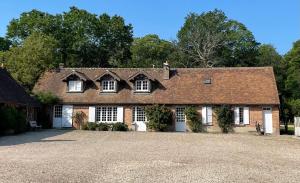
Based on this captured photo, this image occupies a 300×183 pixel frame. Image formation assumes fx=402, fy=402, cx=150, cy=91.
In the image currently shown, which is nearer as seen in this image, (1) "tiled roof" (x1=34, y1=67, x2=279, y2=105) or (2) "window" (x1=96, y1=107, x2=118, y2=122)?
(1) "tiled roof" (x1=34, y1=67, x2=279, y2=105)

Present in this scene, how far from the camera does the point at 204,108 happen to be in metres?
34.1

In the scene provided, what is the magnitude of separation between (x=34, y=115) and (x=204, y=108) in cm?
1486

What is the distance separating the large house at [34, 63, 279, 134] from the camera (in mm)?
33594

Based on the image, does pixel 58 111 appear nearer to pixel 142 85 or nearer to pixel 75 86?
pixel 75 86

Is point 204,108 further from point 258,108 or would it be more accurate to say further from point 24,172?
point 24,172

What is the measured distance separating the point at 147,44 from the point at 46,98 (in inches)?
1162

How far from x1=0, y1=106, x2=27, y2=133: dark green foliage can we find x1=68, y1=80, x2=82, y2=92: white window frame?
24.1 feet

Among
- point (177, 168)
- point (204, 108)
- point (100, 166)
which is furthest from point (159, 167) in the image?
point (204, 108)

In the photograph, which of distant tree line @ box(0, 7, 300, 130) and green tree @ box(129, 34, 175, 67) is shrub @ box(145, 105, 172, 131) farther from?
green tree @ box(129, 34, 175, 67)

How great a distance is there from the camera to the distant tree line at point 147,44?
55.5 m

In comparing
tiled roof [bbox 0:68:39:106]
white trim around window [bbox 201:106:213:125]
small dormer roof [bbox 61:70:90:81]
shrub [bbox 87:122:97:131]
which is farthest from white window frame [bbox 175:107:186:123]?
tiled roof [bbox 0:68:39:106]

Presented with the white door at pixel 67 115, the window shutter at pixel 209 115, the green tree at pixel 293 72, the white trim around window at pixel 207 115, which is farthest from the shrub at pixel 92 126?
the green tree at pixel 293 72

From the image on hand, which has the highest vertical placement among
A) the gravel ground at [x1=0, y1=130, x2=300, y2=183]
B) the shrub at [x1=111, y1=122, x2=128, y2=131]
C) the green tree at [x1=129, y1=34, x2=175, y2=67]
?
the green tree at [x1=129, y1=34, x2=175, y2=67]

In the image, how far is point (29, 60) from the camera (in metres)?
43.7
